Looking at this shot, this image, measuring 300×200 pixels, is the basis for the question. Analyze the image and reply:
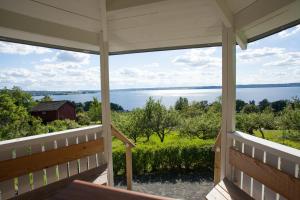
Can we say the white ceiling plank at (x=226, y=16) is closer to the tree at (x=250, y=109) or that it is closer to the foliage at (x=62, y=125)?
the tree at (x=250, y=109)

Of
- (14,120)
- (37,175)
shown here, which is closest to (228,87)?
(37,175)

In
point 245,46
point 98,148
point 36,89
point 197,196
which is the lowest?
point 197,196

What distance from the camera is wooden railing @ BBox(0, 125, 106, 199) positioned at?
6.63ft

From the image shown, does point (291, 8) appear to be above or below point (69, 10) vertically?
below

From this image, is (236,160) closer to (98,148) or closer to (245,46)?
(245,46)

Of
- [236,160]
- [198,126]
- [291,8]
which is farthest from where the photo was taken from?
[198,126]

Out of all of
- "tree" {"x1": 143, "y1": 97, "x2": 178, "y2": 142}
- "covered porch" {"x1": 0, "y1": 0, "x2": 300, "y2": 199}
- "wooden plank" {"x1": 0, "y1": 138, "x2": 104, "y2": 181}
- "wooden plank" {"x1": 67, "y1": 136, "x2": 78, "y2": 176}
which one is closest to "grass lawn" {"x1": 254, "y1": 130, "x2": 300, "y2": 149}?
"tree" {"x1": 143, "y1": 97, "x2": 178, "y2": 142}

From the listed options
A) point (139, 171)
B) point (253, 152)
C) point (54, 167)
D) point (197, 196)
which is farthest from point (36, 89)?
point (253, 152)

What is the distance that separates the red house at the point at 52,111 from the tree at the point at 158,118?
3535mm

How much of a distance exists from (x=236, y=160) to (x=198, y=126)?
15.4 ft

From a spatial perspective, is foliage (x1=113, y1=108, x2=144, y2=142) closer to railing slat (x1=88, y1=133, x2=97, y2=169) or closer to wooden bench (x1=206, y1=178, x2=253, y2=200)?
railing slat (x1=88, y1=133, x2=97, y2=169)

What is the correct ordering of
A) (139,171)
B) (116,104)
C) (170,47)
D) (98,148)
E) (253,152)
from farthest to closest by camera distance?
1. (116,104)
2. (139,171)
3. (170,47)
4. (98,148)
5. (253,152)

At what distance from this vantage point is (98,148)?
9.20ft

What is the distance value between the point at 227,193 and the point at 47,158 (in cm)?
174
